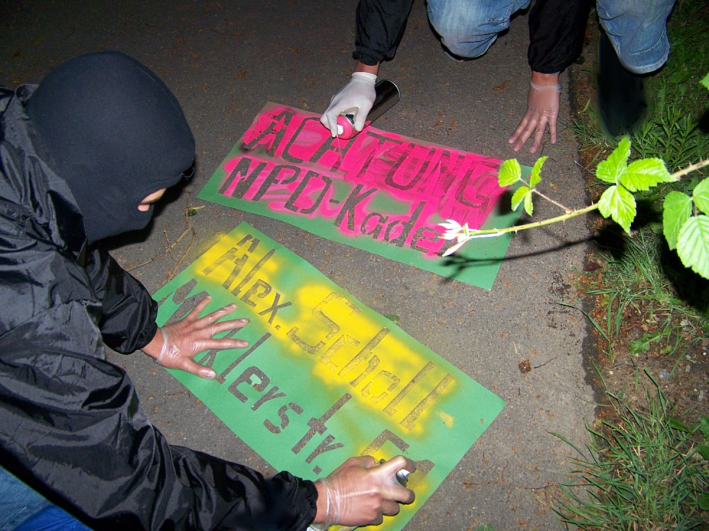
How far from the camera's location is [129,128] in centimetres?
93

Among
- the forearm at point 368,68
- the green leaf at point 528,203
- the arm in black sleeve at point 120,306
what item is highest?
the green leaf at point 528,203

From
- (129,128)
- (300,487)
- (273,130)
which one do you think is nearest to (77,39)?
(273,130)

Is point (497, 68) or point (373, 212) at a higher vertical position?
point (497, 68)

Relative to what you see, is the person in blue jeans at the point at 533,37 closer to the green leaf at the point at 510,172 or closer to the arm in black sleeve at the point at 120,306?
the arm in black sleeve at the point at 120,306

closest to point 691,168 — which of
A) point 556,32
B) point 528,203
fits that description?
point 528,203

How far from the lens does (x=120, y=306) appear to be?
1.38 meters

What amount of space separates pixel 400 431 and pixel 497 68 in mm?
1588

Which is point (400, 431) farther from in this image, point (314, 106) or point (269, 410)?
point (314, 106)

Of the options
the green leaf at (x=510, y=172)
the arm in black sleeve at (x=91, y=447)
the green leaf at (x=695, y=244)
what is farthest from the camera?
the arm in black sleeve at (x=91, y=447)

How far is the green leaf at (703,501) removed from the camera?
1198 millimetres

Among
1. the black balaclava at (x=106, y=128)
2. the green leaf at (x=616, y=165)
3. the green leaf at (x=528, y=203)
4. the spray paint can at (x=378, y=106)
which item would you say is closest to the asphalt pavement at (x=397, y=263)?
the spray paint can at (x=378, y=106)

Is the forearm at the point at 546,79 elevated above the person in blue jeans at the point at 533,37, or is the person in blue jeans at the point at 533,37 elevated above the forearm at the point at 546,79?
the person in blue jeans at the point at 533,37

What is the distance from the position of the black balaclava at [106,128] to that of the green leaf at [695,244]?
93cm

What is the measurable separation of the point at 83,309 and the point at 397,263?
3.22 feet
